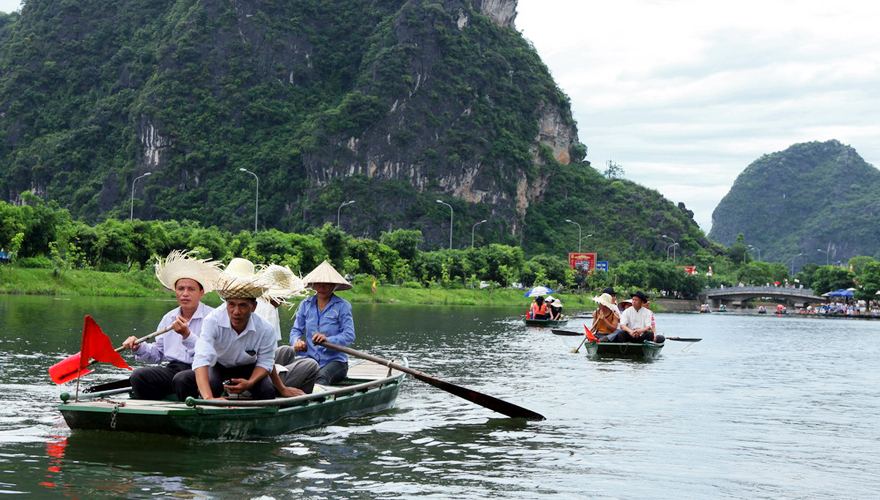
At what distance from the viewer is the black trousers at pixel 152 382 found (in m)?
10.0

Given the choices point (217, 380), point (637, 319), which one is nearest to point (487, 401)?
point (217, 380)

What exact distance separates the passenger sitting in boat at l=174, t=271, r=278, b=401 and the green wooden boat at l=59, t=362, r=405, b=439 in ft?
0.68

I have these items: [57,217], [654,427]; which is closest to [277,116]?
[57,217]

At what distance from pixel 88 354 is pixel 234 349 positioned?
1600mm

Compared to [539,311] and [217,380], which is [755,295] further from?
[217,380]

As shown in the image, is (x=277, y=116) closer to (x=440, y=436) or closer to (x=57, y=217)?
(x=57, y=217)

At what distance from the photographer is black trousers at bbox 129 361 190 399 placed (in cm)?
1002

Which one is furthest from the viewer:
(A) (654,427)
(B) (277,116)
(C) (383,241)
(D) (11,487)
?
(B) (277,116)

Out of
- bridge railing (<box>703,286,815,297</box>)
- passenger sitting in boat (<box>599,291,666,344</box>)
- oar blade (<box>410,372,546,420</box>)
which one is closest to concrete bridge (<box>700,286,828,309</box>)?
bridge railing (<box>703,286,815,297</box>)

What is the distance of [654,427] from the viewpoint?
40.4 ft

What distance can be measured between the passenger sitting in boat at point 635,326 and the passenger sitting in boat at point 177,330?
13.5 m

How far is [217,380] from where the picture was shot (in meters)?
9.71

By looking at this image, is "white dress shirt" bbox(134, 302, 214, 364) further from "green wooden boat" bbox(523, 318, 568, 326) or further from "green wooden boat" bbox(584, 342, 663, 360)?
"green wooden boat" bbox(523, 318, 568, 326)

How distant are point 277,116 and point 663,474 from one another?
134771 mm
